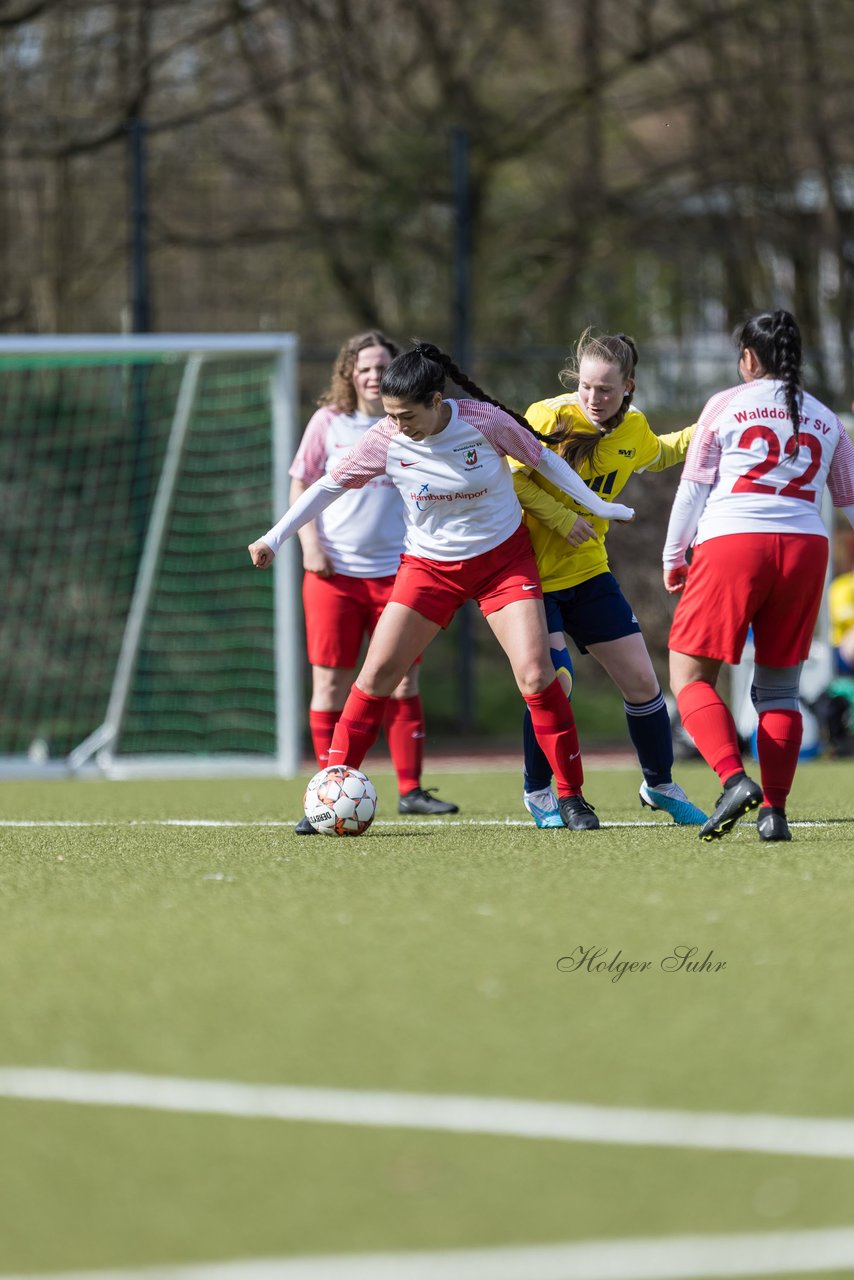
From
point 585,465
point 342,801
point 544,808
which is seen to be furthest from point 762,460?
point 342,801

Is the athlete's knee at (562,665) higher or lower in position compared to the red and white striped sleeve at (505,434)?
lower

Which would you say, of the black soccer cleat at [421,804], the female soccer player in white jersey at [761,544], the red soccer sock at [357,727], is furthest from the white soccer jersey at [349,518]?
the female soccer player in white jersey at [761,544]

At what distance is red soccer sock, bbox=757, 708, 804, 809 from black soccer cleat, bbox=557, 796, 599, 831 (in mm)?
724

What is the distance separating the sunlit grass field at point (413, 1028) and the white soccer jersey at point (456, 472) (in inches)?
40.0

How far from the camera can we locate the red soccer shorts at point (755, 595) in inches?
216

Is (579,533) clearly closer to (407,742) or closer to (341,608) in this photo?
(341,608)

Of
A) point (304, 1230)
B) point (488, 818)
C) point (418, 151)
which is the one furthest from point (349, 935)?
point (418, 151)

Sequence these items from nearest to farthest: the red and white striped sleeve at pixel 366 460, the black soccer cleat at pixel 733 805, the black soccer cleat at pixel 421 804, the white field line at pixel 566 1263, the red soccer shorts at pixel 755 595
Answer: the white field line at pixel 566 1263 → the black soccer cleat at pixel 733 805 → the red soccer shorts at pixel 755 595 → the red and white striped sleeve at pixel 366 460 → the black soccer cleat at pixel 421 804

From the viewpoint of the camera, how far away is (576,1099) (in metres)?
2.84

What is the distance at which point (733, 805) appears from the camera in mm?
5359

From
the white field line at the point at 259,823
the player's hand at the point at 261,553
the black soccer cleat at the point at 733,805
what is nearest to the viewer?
the black soccer cleat at the point at 733,805

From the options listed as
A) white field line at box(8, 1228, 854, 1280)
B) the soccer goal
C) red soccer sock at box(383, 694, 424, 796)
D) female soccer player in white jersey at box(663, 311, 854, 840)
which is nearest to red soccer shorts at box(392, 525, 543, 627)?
female soccer player in white jersey at box(663, 311, 854, 840)

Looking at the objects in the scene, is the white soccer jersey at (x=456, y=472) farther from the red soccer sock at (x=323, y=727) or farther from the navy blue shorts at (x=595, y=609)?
the red soccer sock at (x=323, y=727)

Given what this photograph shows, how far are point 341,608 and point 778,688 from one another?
2.03 metres
